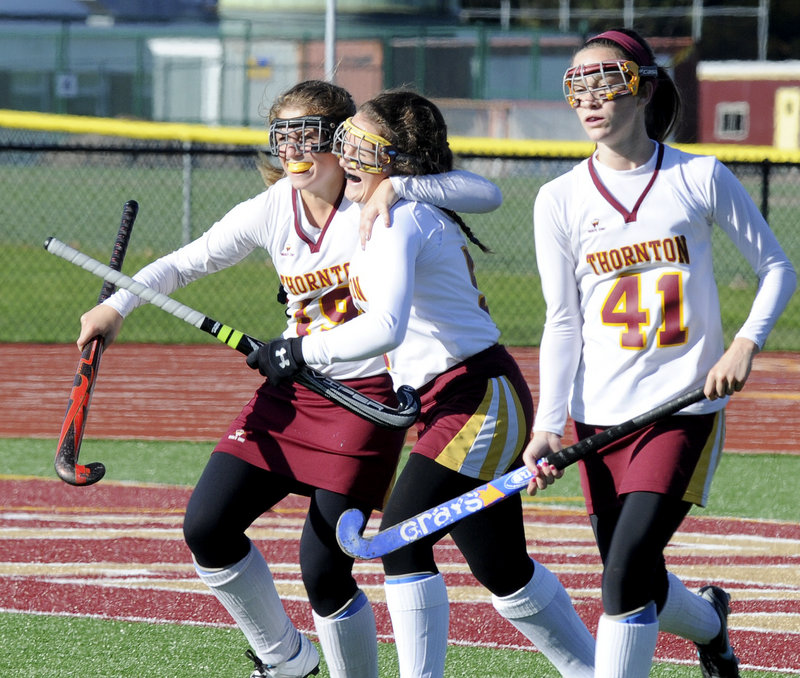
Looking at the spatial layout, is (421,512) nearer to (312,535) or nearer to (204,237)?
(312,535)

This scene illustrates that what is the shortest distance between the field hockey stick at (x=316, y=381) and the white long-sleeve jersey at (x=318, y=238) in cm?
7

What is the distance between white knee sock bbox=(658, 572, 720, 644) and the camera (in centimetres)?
409

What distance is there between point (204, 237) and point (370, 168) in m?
0.74

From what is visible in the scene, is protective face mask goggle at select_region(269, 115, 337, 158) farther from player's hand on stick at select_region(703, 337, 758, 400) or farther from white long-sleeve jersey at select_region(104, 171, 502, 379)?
player's hand on stick at select_region(703, 337, 758, 400)

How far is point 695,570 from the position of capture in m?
5.96

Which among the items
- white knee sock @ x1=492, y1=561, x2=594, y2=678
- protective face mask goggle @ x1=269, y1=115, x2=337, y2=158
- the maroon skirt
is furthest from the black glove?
white knee sock @ x1=492, y1=561, x2=594, y2=678

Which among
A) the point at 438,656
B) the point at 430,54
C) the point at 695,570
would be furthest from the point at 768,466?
the point at 430,54

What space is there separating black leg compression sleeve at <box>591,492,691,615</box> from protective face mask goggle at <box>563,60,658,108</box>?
111 cm

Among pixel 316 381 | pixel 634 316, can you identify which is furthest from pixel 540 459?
pixel 316 381

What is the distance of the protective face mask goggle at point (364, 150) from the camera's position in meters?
3.95

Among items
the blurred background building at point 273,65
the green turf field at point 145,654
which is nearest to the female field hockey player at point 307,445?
the green turf field at point 145,654

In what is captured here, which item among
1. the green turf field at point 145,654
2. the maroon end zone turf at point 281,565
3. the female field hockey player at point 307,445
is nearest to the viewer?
the female field hockey player at point 307,445

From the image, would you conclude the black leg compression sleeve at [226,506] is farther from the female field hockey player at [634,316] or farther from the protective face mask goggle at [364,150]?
the protective face mask goggle at [364,150]

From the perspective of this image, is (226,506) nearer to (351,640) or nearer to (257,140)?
(351,640)
